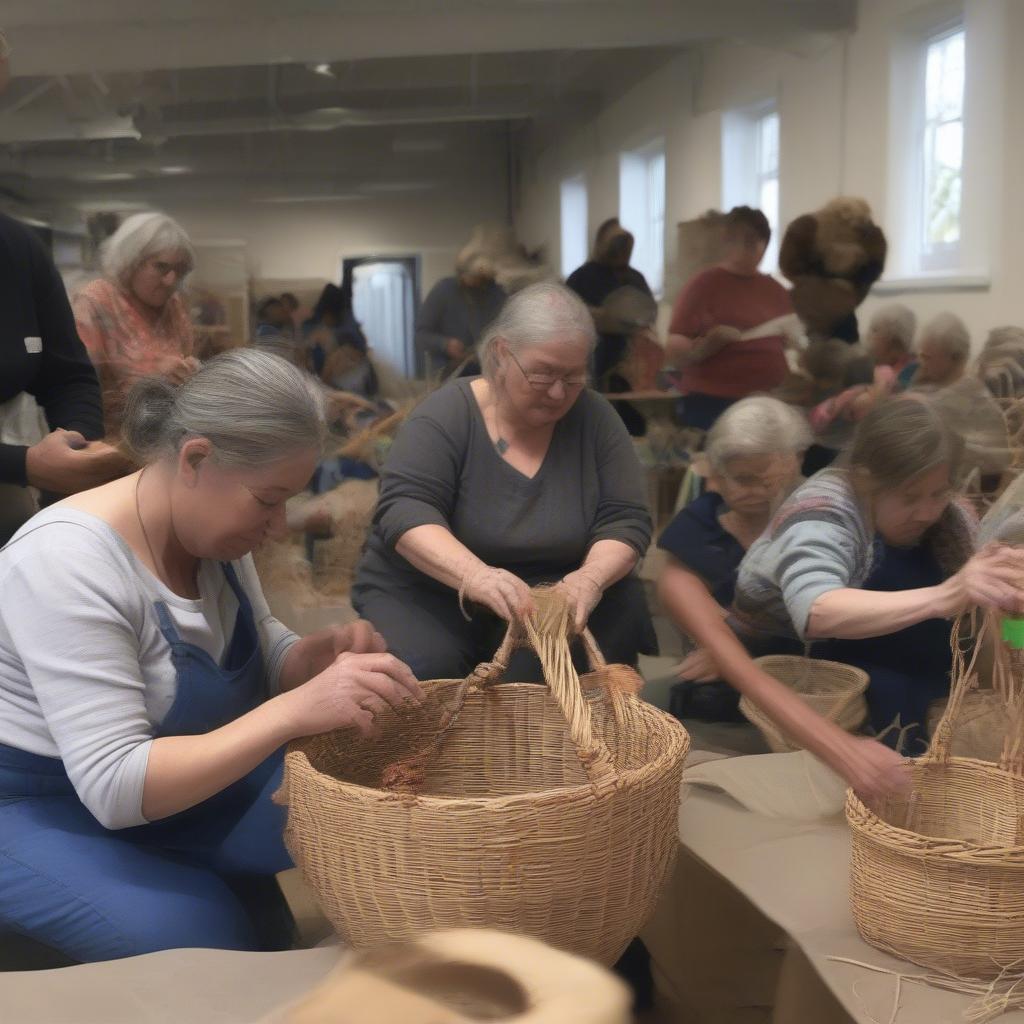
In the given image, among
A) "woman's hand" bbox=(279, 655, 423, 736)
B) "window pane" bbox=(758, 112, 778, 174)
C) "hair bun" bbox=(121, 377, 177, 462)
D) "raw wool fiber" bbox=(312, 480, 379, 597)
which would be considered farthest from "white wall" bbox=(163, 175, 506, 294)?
"woman's hand" bbox=(279, 655, 423, 736)

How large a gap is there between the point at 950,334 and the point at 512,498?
1.42 metres

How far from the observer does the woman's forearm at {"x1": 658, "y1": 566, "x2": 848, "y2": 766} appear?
62.1 inches

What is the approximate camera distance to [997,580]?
1.48 meters

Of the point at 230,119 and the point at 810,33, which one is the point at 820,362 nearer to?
the point at 810,33

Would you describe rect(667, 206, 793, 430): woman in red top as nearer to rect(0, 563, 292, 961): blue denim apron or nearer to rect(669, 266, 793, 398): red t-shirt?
rect(669, 266, 793, 398): red t-shirt

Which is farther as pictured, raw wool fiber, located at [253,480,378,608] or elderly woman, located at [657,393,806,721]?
raw wool fiber, located at [253,480,378,608]

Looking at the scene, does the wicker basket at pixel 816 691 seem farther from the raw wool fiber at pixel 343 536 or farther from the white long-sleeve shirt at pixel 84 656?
the raw wool fiber at pixel 343 536

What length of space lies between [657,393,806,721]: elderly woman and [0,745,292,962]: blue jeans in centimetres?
95

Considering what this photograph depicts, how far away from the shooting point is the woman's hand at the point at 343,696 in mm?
1279

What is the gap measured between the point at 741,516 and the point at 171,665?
1254 millimetres

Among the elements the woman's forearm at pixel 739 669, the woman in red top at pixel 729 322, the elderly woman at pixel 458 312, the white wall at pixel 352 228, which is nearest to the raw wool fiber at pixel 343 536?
the elderly woman at pixel 458 312

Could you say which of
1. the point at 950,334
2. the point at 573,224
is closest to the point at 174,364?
the point at 573,224

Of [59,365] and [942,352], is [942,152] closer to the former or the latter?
[942,352]

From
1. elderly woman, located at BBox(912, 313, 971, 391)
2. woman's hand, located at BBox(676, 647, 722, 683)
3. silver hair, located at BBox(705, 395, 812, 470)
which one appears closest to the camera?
woman's hand, located at BBox(676, 647, 722, 683)
